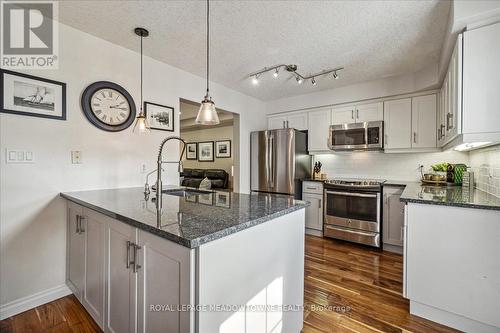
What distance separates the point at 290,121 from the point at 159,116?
2482 millimetres

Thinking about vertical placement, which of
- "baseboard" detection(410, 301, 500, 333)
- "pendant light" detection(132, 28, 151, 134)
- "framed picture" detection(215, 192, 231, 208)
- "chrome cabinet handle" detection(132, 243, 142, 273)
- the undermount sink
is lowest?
"baseboard" detection(410, 301, 500, 333)

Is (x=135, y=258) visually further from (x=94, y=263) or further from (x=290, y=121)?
(x=290, y=121)

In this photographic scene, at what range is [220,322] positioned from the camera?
101 cm

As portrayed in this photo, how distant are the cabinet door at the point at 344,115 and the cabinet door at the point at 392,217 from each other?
1243 millimetres

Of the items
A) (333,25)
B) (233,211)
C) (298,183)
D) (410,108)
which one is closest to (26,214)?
(233,211)

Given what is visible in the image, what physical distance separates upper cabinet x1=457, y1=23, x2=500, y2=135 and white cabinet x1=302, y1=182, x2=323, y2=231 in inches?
88.3

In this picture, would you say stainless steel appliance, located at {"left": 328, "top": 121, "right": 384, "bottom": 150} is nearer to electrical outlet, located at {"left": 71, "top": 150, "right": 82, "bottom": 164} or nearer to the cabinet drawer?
the cabinet drawer

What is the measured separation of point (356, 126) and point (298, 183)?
1.29 metres

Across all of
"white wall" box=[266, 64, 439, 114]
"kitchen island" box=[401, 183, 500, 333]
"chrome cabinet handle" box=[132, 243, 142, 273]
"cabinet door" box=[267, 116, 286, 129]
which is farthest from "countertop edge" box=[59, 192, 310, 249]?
"cabinet door" box=[267, 116, 286, 129]

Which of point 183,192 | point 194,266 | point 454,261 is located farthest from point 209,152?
point 194,266

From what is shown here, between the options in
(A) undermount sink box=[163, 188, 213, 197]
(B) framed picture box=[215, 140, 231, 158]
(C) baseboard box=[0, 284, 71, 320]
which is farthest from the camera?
(B) framed picture box=[215, 140, 231, 158]

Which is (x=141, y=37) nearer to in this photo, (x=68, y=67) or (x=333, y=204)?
(x=68, y=67)

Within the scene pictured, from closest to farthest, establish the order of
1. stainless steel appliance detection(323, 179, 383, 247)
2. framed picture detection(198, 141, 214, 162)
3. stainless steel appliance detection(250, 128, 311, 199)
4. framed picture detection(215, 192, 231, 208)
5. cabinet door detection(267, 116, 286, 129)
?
1. framed picture detection(215, 192, 231, 208)
2. stainless steel appliance detection(323, 179, 383, 247)
3. stainless steel appliance detection(250, 128, 311, 199)
4. cabinet door detection(267, 116, 286, 129)
5. framed picture detection(198, 141, 214, 162)

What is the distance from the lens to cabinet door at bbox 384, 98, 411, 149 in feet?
10.8
